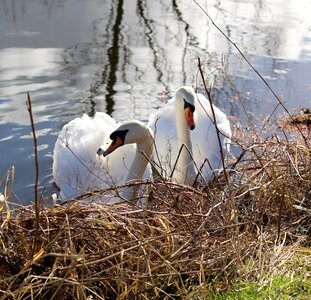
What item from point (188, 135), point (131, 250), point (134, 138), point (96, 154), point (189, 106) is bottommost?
point (96, 154)

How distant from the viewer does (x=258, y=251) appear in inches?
125

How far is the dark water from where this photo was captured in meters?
7.31

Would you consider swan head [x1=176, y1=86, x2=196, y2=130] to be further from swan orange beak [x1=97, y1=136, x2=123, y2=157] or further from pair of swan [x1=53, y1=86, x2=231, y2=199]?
swan orange beak [x1=97, y1=136, x2=123, y2=157]

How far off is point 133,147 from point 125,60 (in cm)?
422

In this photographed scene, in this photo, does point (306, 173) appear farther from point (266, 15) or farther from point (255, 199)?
point (266, 15)

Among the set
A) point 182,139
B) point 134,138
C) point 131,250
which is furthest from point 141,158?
point 131,250

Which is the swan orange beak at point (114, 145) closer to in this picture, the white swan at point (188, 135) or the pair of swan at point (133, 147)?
the pair of swan at point (133, 147)

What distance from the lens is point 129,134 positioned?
524cm

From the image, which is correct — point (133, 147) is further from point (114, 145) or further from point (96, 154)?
point (114, 145)

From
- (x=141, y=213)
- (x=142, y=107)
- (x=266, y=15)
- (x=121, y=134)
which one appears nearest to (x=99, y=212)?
(x=141, y=213)

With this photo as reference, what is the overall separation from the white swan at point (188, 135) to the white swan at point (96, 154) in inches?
10.5

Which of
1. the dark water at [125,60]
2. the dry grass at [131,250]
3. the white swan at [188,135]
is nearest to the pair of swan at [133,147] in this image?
the white swan at [188,135]

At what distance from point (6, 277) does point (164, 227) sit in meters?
0.77

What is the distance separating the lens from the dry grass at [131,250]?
275 cm
